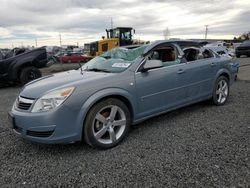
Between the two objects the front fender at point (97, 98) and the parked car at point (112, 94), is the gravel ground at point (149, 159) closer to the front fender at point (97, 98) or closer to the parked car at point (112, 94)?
the parked car at point (112, 94)

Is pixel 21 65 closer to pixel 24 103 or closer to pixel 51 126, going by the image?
pixel 24 103

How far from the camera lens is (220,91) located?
18.3 ft

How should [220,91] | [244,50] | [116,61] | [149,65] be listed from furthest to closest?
[244,50] → [220,91] → [116,61] → [149,65]

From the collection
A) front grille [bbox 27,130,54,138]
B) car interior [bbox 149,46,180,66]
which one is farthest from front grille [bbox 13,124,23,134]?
car interior [bbox 149,46,180,66]

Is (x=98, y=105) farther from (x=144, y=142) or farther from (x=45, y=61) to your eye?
(x=45, y=61)

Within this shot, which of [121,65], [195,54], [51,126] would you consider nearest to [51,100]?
[51,126]

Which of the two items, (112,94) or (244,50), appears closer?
(112,94)

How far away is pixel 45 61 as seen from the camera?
10.2 meters

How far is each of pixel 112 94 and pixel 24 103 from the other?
119cm

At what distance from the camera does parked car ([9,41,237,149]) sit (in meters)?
3.21

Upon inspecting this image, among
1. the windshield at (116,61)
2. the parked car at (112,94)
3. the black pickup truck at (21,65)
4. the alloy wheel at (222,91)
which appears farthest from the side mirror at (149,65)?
the black pickup truck at (21,65)

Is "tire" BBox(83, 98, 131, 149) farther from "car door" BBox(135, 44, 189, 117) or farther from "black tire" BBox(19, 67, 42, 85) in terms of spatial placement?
"black tire" BBox(19, 67, 42, 85)

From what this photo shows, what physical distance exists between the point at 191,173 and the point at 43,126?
185 centimetres

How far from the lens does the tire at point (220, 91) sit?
17.8ft
